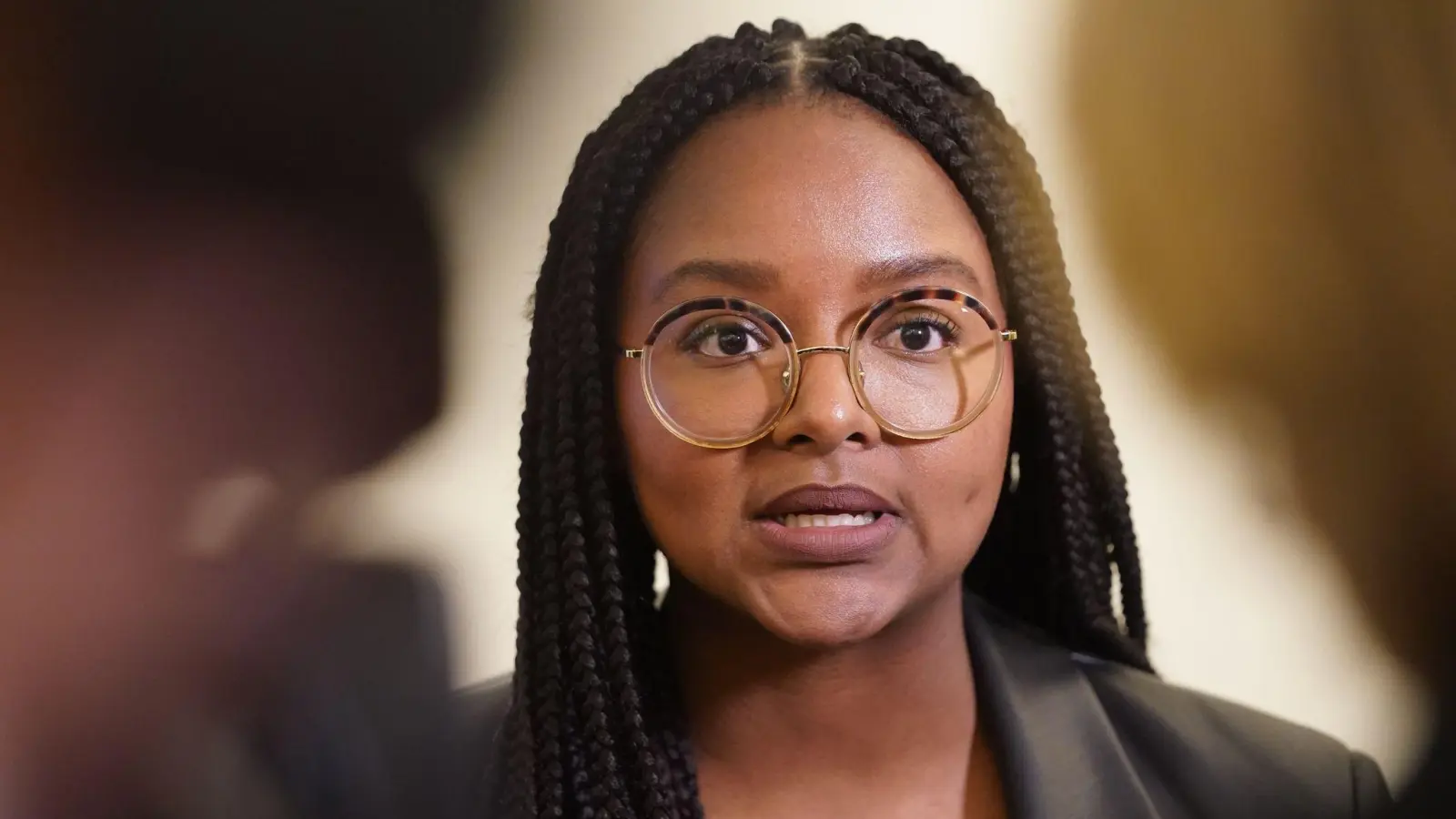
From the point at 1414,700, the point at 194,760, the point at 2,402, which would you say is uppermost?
the point at 2,402

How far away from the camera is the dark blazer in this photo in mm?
777

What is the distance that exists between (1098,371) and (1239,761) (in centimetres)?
30

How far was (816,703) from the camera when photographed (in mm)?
789

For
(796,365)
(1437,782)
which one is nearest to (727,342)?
(796,365)

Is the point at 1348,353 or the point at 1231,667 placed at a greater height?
the point at 1348,353

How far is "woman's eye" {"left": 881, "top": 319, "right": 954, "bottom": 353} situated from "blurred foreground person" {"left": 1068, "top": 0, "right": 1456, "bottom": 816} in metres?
0.17

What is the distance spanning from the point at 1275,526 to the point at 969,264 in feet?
1.04

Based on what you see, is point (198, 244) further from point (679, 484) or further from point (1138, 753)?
point (1138, 753)

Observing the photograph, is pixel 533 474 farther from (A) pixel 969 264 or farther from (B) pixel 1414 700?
(B) pixel 1414 700

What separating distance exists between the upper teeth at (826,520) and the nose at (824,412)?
0.14 feet

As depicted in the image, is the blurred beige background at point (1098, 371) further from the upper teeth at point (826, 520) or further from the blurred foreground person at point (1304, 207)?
the upper teeth at point (826, 520)

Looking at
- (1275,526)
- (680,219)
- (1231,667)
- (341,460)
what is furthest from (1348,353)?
(341,460)

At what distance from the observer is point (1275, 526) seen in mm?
811

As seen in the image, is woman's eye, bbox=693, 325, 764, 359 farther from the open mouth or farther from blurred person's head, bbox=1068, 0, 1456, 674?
blurred person's head, bbox=1068, 0, 1456, 674
